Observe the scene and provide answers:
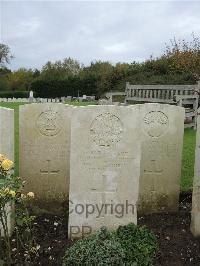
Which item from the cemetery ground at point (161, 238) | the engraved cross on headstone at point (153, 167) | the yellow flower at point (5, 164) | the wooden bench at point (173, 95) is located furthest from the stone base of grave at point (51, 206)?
the wooden bench at point (173, 95)

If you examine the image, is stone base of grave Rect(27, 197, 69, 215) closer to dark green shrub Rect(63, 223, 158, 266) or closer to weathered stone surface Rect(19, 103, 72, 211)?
weathered stone surface Rect(19, 103, 72, 211)

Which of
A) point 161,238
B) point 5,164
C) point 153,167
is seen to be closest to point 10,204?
point 5,164

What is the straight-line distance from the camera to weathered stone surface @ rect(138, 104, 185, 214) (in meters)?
5.85

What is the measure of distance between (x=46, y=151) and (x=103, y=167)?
126 centimetres

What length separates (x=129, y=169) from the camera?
486 cm

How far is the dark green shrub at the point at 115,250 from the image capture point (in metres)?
4.05

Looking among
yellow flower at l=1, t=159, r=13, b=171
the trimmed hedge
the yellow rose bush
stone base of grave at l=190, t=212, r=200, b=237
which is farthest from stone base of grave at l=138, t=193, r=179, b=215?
the trimmed hedge

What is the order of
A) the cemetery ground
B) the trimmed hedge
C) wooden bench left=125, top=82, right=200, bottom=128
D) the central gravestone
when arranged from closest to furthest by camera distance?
the cemetery ground → the central gravestone → wooden bench left=125, top=82, right=200, bottom=128 → the trimmed hedge

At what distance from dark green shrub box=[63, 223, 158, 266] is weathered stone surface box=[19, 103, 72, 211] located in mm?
1708

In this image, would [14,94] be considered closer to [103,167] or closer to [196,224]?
[103,167]

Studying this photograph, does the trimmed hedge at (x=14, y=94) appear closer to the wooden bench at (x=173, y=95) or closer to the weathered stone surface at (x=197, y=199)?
the wooden bench at (x=173, y=95)

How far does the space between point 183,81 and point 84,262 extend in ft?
55.8

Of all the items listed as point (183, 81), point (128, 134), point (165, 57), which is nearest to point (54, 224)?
point (128, 134)

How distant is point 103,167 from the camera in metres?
4.84
